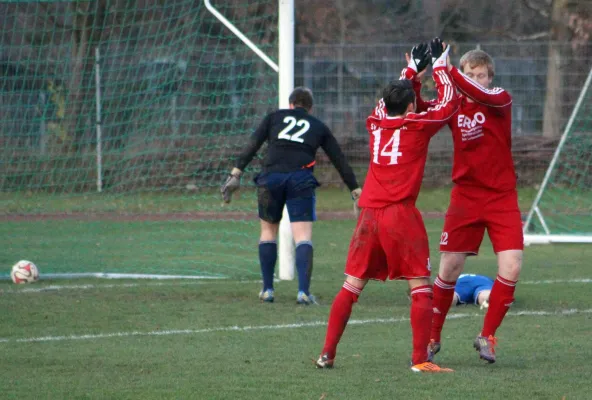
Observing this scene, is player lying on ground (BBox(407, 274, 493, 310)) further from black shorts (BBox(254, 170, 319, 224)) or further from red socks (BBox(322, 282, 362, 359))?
red socks (BBox(322, 282, 362, 359))

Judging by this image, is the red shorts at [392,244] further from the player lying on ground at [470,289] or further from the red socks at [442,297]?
the player lying on ground at [470,289]

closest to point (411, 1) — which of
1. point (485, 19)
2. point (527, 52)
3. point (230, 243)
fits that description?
point (485, 19)

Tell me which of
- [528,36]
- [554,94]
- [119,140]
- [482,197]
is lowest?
[482,197]

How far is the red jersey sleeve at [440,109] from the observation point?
21.0 feet

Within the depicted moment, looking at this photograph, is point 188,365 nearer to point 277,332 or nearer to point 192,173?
point 277,332

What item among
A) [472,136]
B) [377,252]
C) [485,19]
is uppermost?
[485,19]

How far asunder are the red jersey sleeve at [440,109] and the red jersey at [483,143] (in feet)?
1.17

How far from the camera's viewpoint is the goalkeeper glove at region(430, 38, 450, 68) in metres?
6.63

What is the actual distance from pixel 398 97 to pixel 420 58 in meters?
0.35

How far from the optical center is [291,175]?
998 centimetres

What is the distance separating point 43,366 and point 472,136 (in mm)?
3120

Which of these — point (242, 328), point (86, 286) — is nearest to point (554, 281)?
point (242, 328)

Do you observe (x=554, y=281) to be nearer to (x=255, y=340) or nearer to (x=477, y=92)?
(x=255, y=340)

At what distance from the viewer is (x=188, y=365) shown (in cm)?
675
